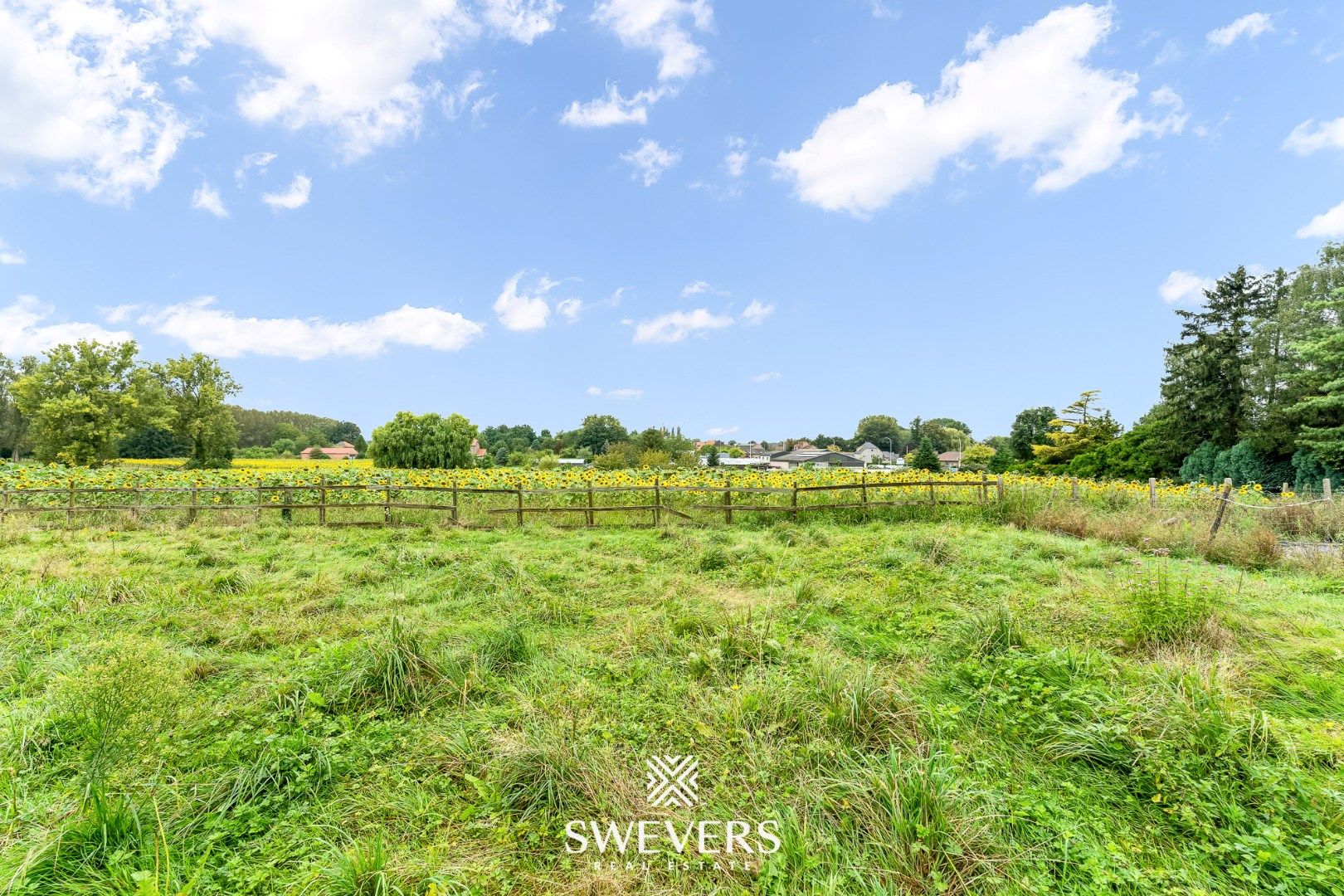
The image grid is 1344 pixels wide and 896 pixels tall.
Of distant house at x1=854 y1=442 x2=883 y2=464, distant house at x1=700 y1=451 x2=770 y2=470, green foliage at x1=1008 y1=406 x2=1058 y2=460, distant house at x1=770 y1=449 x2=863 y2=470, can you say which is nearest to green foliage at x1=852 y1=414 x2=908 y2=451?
distant house at x1=854 y1=442 x2=883 y2=464

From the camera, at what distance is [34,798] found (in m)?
2.89

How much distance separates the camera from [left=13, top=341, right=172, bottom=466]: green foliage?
112ft

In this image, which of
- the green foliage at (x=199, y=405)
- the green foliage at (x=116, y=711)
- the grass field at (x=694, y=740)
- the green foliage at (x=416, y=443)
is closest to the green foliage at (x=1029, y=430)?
the green foliage at (x=416, y=443)

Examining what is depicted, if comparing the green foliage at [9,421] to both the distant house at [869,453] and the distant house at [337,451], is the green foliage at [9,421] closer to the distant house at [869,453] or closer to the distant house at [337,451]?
the distant house at [337,451]

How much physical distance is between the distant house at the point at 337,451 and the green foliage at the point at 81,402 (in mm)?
26316

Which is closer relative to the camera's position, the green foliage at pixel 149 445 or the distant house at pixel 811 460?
the green foliage at pixel 149 445

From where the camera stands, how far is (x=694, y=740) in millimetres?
3316

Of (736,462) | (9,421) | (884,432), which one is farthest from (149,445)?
(884,432)

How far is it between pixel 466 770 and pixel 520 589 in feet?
11.8

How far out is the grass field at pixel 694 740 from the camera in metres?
2.40

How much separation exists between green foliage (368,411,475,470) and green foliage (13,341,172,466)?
17.7 m

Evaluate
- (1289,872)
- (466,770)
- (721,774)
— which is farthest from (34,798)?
(1289,872)

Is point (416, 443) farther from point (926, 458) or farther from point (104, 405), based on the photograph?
point (926, 458)

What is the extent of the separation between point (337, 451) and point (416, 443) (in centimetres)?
5380
